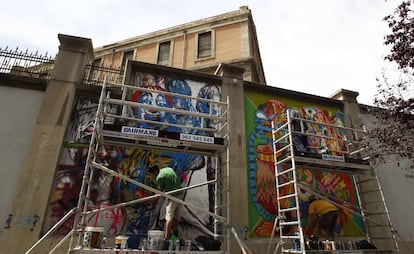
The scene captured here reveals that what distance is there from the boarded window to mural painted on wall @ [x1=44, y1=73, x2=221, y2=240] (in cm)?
1214

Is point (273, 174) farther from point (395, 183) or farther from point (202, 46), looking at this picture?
point (202, 46)

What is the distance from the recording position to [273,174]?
27.2ft

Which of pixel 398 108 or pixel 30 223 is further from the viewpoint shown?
pixel 398 108

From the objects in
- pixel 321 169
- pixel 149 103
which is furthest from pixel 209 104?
pixel 321 169

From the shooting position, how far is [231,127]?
8.41 metres

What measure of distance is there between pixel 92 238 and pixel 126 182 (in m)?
2.49

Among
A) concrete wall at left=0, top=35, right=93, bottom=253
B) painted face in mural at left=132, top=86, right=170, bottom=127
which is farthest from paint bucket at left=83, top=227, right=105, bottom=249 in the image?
painted face in mural at left=132, top=86, right=170, bottom=127

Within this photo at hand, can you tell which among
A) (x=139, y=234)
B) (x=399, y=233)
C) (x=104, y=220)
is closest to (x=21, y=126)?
(x=104, y=220)

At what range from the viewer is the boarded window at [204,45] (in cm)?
1958

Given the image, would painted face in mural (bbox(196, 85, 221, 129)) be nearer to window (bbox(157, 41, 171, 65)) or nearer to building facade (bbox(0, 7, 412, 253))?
building facade (bbox(0, 7, 412, 253))

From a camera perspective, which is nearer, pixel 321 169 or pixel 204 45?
pixel 321 169

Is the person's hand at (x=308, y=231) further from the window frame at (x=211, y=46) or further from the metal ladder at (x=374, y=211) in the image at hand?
the window frame at (x=211, y=46)

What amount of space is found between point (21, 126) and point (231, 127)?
6.33 m

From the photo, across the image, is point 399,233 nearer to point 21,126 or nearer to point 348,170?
point 348,170
